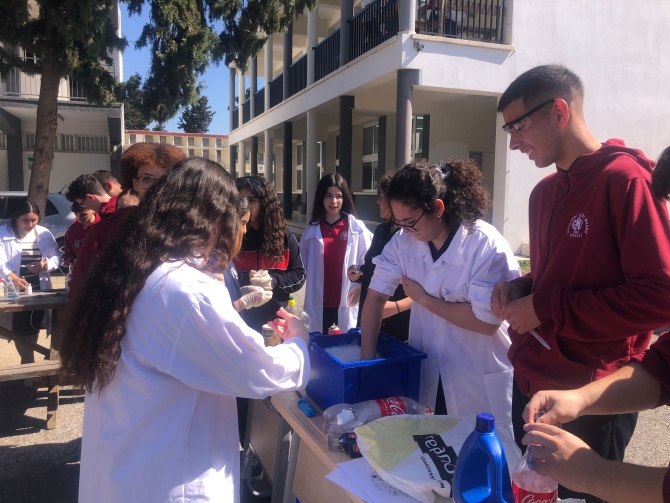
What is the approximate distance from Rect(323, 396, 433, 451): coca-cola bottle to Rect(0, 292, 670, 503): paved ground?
86.4 inches

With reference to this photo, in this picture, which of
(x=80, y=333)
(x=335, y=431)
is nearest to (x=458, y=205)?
(x=335, y=431)

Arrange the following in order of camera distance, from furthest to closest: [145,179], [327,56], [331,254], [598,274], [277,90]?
Result: [277,90] < [327,56] < [331,254] < [145,179] < [598,274]

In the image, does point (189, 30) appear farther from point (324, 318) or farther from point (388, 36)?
point (324, 318)

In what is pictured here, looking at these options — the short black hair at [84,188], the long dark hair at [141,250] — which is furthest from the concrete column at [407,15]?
the long dark hair at [141,250]

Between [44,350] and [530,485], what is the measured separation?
453 centimetres

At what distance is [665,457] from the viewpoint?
128 inches

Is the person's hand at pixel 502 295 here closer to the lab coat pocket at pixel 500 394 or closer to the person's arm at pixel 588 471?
the lab coat pocket at pixel 500 394

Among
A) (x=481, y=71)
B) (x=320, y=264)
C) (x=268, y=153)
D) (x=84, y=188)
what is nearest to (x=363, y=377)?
(x=320, y=264)

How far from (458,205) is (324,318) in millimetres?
2499

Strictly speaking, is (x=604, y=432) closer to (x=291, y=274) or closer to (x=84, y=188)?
(x=291, y=274)

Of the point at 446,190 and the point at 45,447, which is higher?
the point at 446,190

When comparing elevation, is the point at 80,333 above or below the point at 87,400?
above

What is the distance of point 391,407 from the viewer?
1702 mm

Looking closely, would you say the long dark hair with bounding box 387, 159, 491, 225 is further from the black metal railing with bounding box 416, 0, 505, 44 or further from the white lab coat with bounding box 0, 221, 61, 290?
the black metal railing with bounding box 416, 0, 505, 44
